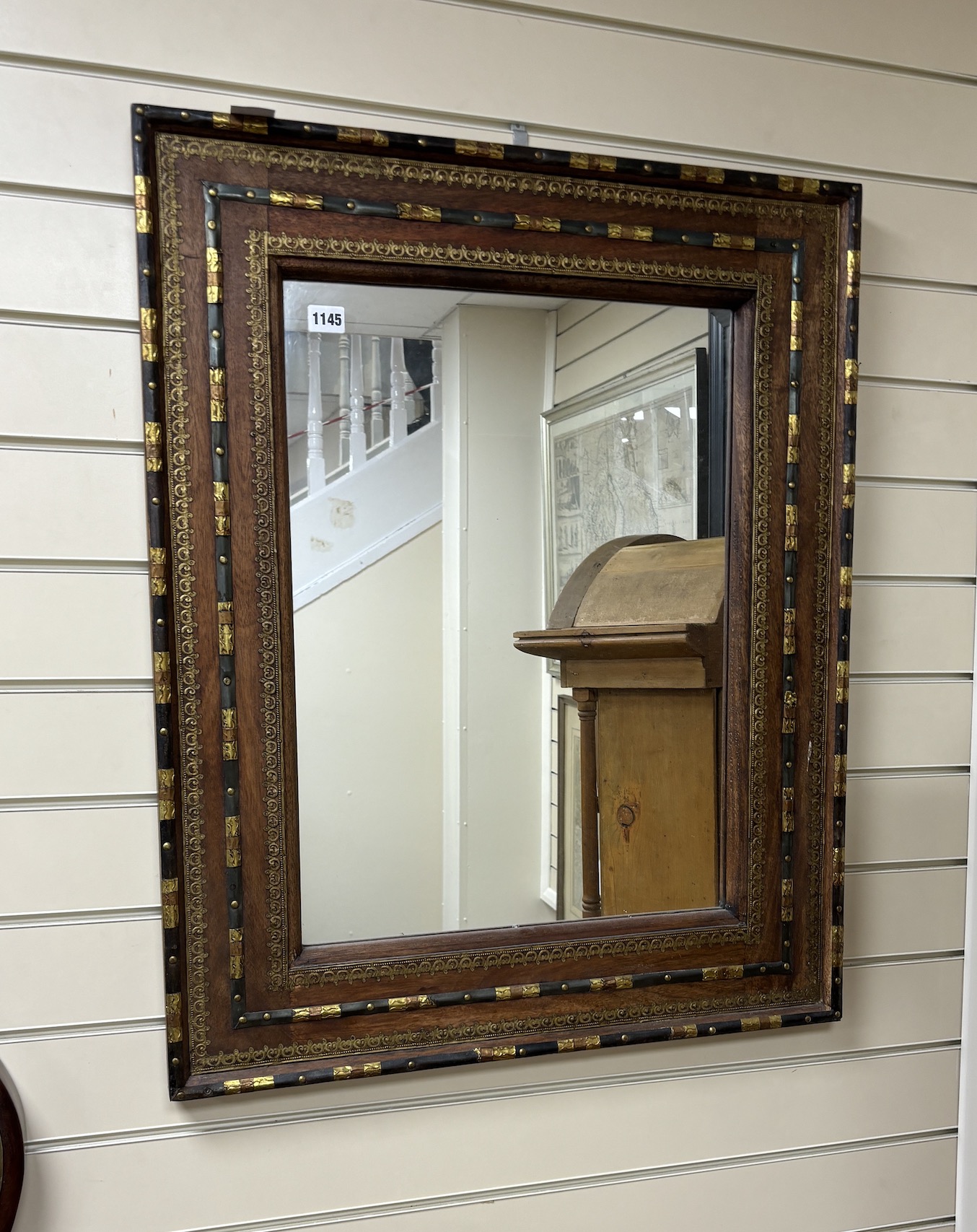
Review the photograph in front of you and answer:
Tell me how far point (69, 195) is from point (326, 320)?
28 cm

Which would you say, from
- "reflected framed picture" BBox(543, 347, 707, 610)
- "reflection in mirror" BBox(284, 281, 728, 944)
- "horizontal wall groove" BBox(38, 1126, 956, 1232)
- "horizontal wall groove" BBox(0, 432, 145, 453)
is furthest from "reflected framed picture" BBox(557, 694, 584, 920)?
"horizontal wall groove" BBox(0, 432, 145, 453)

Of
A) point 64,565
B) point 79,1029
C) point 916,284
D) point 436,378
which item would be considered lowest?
point 79,1029

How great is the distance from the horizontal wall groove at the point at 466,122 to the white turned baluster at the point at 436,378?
0.24m

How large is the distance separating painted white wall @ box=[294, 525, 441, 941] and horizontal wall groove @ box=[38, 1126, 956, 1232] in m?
0.34

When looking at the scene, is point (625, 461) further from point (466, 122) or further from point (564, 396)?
point (466, 122)

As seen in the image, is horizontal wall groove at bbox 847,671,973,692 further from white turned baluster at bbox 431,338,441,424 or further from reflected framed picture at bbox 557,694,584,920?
white turned baluster at bbox 431,338,441,424

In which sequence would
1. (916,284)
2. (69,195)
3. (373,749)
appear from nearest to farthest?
(69,195) < (373,749) < (916,284)

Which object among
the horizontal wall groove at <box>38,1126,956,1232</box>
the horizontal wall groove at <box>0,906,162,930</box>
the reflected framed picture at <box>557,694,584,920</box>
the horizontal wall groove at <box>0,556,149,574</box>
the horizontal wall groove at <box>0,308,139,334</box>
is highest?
the horizontal wall groove at <box>0,308,139,334</box>

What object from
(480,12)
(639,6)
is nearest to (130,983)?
(480,12)

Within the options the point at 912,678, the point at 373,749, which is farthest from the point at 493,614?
the point at 912,678

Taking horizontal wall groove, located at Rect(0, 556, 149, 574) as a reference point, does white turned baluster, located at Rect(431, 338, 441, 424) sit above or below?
above

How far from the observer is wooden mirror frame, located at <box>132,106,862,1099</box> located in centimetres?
97

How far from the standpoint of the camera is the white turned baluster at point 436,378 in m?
1.04

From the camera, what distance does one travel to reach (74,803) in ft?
3.25
